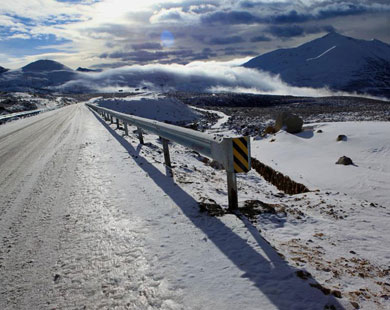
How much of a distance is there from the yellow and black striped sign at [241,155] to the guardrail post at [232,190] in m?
0.20

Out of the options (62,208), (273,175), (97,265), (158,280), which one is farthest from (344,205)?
(273,175)

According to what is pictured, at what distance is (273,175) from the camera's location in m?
11.6

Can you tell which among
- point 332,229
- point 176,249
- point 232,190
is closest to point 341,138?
point 332,229

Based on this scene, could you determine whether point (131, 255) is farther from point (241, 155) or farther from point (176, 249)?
point (241, 155)

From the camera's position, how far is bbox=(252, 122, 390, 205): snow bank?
9273 millimetres

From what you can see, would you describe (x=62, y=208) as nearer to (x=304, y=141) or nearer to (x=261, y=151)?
(x=261, y=151)

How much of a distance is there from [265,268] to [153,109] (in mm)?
42143

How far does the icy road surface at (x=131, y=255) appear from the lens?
90.4 inches

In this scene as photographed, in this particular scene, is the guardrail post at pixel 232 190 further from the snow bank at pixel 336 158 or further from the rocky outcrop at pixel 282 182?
the snow bank at pixel 336 158

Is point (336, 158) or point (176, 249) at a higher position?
point (176, 249)

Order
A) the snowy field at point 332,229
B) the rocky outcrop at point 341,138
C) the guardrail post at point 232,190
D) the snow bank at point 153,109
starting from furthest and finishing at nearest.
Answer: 1. the snow bank at point 153,109
2. the rocky outcrop at point 341,138
3. the guardrail post at point 232,190
4. the snowy field at point 332,229

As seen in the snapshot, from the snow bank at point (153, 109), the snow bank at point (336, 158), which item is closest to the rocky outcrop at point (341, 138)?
the snow bank at point (336, 158)

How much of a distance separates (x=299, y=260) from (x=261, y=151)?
51.2ft

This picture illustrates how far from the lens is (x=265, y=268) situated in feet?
8.68
